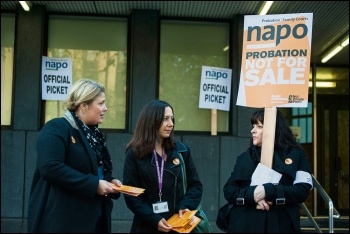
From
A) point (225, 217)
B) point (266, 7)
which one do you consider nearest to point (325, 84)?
point (266, 7)

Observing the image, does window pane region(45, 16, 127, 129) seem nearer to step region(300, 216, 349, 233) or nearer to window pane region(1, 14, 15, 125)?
window pane region(1, 14, 15, 125)

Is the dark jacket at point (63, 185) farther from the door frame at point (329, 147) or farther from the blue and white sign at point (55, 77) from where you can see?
the door frame at point (329, 147)

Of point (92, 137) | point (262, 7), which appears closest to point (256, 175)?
point (92, 137)

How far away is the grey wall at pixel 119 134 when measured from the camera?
320 inches

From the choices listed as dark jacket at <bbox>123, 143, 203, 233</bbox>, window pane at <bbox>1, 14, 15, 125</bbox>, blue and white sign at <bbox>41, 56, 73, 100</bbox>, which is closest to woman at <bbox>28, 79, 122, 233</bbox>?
dark jacket at <bbox>123, 143, 203, 233</bbox>

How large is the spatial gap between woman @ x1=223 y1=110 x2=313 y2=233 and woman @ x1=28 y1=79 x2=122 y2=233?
999 millimetres

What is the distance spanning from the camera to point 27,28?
8.41 meters

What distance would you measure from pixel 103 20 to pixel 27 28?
121 cm

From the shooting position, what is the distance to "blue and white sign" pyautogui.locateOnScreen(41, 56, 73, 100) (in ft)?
27.3

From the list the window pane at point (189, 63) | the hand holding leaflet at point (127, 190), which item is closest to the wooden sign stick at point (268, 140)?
the hand holding leaflet at point (127, 190)

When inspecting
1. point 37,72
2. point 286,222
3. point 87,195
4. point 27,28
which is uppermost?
point 27,28

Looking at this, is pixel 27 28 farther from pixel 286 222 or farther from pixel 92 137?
pixel 286 222

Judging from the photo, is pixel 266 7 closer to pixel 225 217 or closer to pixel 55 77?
pixel 55 77

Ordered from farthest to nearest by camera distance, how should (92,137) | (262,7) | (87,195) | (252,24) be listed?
(262,7) → (252,24) → (92,137) → (87,195)
